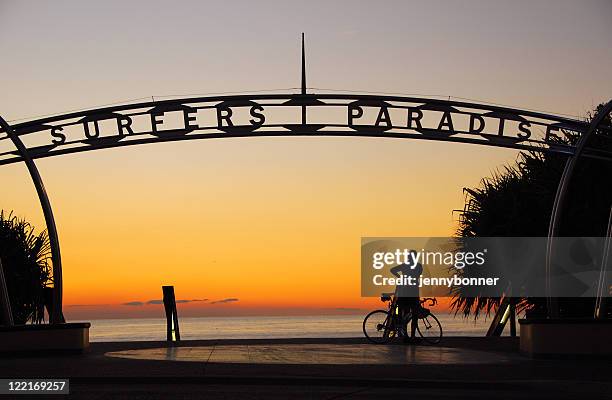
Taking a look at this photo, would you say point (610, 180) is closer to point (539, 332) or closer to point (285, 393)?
point (539, 332)

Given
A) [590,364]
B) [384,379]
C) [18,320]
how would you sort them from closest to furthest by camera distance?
[384,379], [590,364], [18,320]

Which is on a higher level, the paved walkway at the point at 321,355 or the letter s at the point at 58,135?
the letter s at the point at 58,135

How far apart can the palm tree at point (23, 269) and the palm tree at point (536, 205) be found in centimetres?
1916

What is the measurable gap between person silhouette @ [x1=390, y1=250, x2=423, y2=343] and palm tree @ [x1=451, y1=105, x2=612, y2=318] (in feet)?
42.9

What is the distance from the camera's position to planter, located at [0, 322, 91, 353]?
62.5ft

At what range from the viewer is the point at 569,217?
35.6m

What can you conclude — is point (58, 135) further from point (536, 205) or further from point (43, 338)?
point (536, 205)

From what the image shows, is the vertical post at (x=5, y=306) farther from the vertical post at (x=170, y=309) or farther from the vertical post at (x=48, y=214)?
the vertical post at (x=170, y=309)

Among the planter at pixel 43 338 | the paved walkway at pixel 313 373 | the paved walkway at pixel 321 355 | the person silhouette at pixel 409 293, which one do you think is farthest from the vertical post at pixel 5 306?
the person silhouette at pixel 409 293

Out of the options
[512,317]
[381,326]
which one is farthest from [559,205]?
[512,317]

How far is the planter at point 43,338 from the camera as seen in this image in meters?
19.1

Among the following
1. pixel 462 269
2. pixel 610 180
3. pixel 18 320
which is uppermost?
pixel 610 180

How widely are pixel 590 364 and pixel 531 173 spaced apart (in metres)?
21.8

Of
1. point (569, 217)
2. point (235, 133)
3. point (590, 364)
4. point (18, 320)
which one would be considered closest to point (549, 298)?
point (590, 364)
